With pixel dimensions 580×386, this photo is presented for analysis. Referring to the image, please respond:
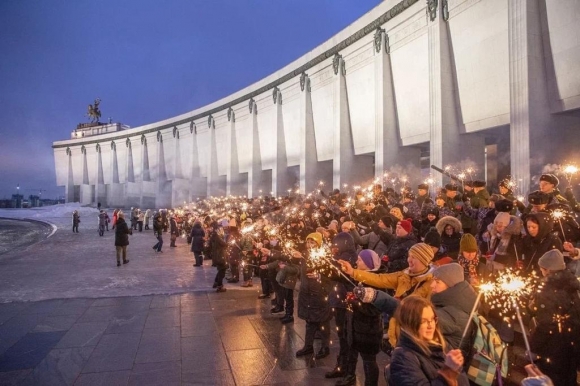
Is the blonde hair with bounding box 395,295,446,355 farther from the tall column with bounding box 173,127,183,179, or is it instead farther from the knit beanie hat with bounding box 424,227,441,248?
the tall column with bounding box 173,127,183,179

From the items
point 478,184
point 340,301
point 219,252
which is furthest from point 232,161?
point 340,301

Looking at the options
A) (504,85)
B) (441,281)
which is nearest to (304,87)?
(504,85)

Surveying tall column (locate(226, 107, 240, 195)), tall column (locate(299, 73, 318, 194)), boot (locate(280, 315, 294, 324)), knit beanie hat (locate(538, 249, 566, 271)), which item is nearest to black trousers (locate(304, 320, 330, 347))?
boot (locate(280, 315, 294, 324))

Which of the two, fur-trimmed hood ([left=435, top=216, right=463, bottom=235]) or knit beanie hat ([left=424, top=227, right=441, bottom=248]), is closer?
knit beanie hat ([left=424, top=227, right=441, bottom=248])

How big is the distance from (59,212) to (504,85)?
168 ft

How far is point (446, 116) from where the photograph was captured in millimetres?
17219

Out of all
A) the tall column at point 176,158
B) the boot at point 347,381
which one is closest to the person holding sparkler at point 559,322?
the boot at point 347,381

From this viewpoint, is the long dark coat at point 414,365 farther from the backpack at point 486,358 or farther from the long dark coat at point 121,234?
the long dark coat at point 121,234

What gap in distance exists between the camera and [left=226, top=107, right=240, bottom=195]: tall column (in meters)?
40.9

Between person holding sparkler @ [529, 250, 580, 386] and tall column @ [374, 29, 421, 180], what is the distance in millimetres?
16900

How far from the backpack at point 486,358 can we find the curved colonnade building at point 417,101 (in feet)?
38.1

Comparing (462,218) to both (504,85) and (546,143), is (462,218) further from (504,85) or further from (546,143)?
(504,85)

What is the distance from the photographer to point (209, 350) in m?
6.48

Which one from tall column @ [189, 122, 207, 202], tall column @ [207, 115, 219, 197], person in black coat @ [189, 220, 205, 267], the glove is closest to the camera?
the glove
